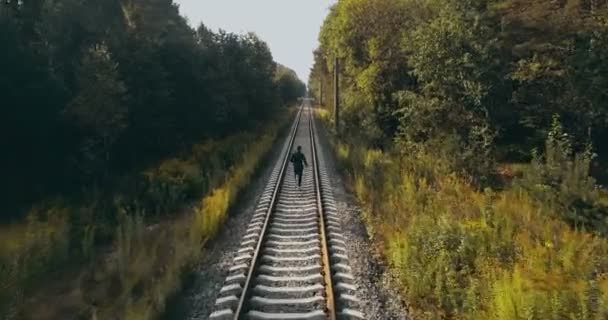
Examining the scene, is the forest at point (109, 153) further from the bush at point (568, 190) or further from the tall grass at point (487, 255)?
the bush at point (568, 190)

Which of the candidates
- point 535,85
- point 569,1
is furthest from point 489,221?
point 569,1

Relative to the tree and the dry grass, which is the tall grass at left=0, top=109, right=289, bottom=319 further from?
the tree

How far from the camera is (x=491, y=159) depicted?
52.2ft

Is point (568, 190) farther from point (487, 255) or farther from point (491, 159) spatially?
point (487, 255)

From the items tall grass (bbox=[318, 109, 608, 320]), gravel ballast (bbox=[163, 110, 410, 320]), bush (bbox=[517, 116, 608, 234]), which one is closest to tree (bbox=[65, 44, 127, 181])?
gravel ballast (bbox=[163, 110, 410, 320])

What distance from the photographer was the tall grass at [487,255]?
6.08 meters

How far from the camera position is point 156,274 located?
8547mm

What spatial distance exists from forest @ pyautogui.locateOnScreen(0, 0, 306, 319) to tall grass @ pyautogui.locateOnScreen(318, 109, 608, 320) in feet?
13.5

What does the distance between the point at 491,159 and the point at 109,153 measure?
19.1 metres

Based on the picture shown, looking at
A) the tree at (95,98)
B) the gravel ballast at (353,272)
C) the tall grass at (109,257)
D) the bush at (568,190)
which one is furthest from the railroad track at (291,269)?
the tree at (95,98)

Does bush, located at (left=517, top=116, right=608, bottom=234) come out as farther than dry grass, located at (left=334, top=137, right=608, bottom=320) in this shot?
Yes

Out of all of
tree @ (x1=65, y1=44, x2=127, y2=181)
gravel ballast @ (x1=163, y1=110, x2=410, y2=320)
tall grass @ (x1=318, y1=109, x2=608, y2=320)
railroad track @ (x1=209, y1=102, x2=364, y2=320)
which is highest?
tree @ (x1=65, y1=44, x2=127, y2=181)

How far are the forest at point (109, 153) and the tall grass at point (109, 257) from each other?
0.12 feet

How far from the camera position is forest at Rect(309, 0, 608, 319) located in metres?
7.21
